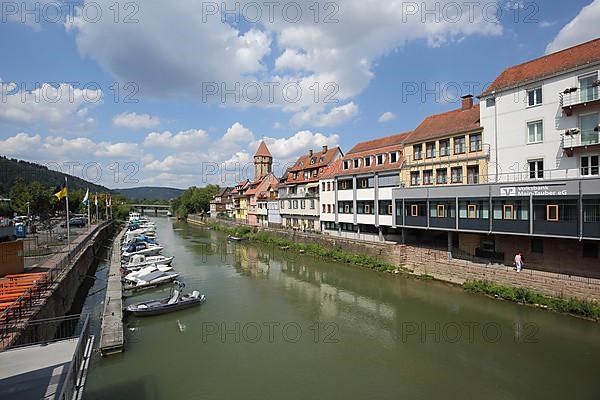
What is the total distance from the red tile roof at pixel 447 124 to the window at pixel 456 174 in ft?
8.90

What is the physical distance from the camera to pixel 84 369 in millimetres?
6965

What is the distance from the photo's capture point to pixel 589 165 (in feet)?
61.9

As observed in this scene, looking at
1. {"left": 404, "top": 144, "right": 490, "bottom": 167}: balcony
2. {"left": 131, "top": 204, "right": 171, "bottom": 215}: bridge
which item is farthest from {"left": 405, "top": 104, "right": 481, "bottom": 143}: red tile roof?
{"left": 131, "top": 204, "right": 171, "bottom": 215}: bridge

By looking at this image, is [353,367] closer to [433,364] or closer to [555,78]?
[433,364]

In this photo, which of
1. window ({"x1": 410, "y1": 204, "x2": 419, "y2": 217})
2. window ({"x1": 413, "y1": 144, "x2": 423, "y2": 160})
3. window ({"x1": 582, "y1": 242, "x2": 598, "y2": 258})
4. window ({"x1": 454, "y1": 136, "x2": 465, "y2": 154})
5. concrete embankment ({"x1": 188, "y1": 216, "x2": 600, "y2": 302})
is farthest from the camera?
window ({"x1": 413, "y1": 144, "x2": 423, "y2": 160})

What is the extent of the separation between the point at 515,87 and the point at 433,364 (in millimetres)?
18255

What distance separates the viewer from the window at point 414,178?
28.2 metres

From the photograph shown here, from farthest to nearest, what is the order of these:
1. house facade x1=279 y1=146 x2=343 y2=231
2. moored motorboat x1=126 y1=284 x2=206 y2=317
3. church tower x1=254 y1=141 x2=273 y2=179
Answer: church tower x1=254 y1=141 x2=273 y2=179
house facade x1=279 y1=146 x2=343 y2=231
moored motorboat x1=126 y1=284 x2=206 y2=317

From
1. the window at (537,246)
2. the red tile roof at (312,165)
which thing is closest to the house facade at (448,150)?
the window at (537,246)

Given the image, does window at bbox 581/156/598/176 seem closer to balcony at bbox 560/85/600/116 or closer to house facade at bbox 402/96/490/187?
balcony at bbox 560/85/600/116

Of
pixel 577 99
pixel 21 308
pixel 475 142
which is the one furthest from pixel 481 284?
→ pixel 21 308

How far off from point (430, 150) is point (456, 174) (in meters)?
3.04

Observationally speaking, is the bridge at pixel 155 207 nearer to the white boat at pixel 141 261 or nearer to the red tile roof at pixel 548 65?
the white boat at pixel 141 261

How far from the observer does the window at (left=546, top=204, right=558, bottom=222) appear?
1835 centimetres
